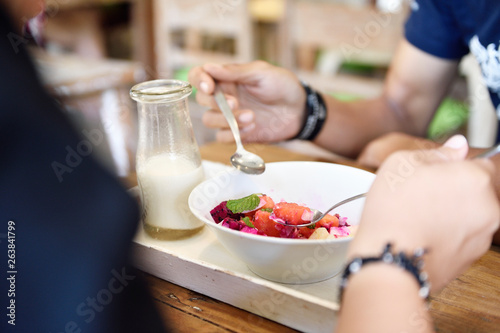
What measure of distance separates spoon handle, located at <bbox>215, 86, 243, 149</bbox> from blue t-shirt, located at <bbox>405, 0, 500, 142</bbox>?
0.64 m

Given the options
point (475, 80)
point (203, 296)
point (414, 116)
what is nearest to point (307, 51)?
point (475, 80)

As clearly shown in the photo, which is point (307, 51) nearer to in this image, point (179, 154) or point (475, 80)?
point (475, 80)

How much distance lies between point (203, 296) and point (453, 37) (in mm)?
1011

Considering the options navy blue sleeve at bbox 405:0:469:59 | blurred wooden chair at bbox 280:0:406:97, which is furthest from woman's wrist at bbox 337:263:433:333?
blurred wooden chair at bbox 280:0:406:97

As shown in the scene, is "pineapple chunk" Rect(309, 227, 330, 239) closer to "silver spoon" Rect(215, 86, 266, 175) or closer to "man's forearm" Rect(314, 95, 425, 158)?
"silver spoon" Rect(215, 86, 266, 175)

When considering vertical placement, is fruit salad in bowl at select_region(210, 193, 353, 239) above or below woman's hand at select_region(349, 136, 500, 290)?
below

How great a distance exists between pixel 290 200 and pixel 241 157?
0.43 feet

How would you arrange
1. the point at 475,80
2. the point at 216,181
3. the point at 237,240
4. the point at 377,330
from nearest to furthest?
the point at 377,330 < the point at 237,240 < the point at 216,181 < the point at 475,80

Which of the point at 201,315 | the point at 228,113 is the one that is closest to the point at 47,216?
the point at 201,315

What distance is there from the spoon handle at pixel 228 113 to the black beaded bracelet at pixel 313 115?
0.99ft

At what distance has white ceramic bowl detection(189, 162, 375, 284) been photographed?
0.65m

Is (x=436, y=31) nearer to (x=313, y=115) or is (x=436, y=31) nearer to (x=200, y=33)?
(x=313, y=115)

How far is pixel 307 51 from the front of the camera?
286 cm

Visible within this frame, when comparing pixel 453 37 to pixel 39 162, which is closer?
pixel 39 162
